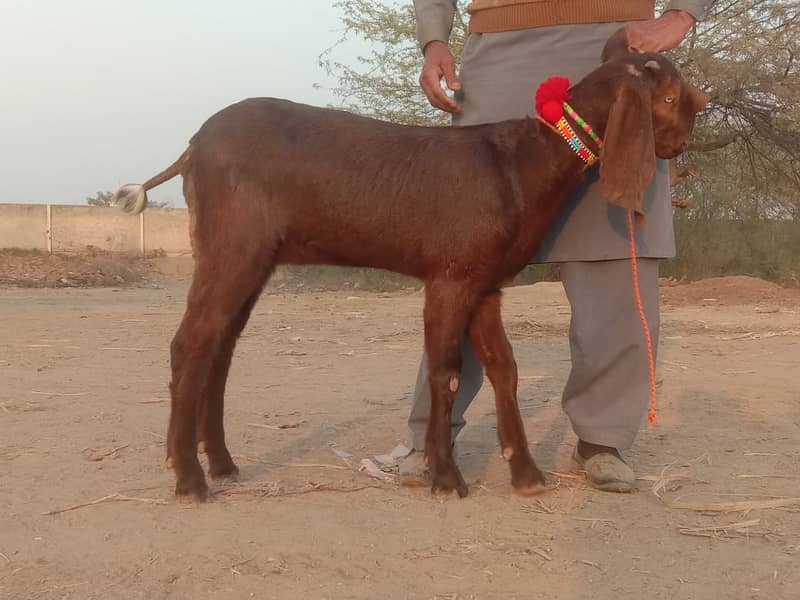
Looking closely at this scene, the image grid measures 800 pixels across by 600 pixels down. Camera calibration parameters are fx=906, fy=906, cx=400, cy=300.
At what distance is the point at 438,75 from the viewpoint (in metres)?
3.90

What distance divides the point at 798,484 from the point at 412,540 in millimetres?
1751

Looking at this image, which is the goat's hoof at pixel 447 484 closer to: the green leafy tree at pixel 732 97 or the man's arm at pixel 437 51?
the man's arm at pixel 437 51

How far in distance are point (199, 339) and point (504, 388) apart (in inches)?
48.6

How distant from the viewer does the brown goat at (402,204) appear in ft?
11.4

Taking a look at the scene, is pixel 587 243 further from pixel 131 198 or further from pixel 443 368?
pixel 131 198

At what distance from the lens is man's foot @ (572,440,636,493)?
3648mm

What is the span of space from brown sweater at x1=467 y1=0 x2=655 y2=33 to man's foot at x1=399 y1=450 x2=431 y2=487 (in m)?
1.89

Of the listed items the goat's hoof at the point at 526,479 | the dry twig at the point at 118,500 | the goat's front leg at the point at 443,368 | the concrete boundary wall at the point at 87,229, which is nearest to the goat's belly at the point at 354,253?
the goat's front leg at the point at 443,368

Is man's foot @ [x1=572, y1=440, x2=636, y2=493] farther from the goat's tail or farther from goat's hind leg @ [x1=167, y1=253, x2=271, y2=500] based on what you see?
the goat's tail

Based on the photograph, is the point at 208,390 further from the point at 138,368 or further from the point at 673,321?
the point at 673,321

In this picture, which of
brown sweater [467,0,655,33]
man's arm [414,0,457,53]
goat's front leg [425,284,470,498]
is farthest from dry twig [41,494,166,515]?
brown sweater [467,0,655,33]

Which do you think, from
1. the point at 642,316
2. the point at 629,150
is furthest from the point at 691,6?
the point at 642,316

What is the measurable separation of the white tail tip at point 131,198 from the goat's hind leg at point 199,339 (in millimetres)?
507

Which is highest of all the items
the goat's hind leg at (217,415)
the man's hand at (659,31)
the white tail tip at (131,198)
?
the man's hand at (659,31)
